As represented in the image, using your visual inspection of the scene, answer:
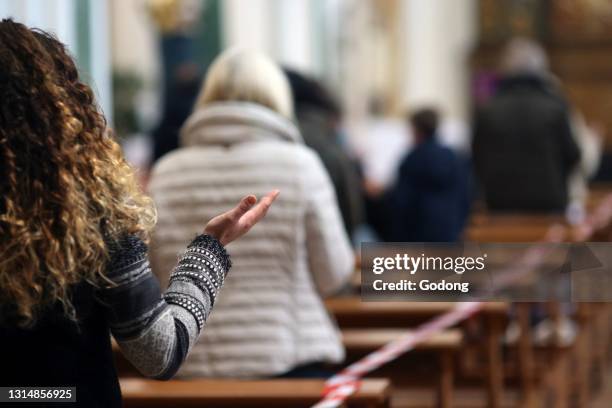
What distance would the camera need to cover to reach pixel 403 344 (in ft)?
15.5

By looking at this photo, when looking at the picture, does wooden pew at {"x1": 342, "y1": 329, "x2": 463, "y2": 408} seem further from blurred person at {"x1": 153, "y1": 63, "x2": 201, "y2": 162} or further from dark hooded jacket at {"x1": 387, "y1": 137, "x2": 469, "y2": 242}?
dark hooded jacket at {"x1": 387, "y1": 137, "x2": 469, "y2": 242}

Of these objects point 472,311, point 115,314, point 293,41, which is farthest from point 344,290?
point 293,41

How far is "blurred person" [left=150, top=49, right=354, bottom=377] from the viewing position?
3.89 meters

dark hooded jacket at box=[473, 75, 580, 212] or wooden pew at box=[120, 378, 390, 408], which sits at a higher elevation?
wooden pew at box=[120, 378, 390, 408]

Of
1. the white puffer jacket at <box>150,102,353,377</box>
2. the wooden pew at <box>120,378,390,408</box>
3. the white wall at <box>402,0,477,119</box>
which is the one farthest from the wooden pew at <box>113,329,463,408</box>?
the white wall at <box>402,0,477,119</box>

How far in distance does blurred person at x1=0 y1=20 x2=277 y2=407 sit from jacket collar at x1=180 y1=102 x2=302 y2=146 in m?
1.49

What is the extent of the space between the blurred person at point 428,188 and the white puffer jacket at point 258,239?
4797 mm

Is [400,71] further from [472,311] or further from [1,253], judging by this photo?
[1,253]

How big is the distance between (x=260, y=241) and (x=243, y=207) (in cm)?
134

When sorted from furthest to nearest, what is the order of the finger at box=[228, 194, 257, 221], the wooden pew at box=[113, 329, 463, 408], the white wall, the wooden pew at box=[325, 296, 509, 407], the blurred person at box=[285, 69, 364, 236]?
the white wall → the blurred person at box=[285, 69, 364, 236] → the wooden pew at box=[325, 296, 509, 407] → the wooden pew at box=[113, 329, 463, 408] → the finger at box=[228, 194, 257, 221]

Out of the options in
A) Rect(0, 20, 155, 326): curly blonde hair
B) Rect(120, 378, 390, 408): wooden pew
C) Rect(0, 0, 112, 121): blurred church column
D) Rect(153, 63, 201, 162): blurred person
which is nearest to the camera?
Rect(0, 20, 155, 326): curly blonde hair

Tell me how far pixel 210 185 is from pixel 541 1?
20589 mm

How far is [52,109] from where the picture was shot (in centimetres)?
237

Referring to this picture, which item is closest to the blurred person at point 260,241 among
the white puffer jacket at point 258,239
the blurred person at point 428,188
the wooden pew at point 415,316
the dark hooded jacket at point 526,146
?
the white puffer jacket at point 258,239
